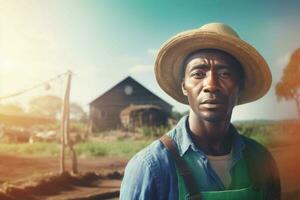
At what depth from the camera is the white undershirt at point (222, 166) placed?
1456 millimetres

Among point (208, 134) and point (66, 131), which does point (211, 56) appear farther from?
point (66, 131)

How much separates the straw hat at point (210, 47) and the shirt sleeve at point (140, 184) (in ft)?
1.41

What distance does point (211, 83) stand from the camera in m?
1.40

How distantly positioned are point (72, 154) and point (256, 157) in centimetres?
96

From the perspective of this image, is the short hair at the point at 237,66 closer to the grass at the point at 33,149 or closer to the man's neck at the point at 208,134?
the man's neck at the point at 208,134

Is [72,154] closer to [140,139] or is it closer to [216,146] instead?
[140,139]

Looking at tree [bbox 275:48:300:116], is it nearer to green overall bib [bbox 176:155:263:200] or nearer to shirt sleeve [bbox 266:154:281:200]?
shirt sleeve [bbox 266:154:281:200]

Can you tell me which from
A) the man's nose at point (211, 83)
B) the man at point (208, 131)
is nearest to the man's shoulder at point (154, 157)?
the man at point (208, 131)

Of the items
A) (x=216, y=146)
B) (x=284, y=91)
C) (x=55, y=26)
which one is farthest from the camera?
(x=284, y=91)

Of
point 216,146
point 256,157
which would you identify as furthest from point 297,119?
point 216,146

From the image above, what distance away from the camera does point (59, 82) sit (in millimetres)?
1908

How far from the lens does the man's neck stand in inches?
57.9

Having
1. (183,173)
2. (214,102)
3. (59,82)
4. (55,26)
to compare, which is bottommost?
(183,173)

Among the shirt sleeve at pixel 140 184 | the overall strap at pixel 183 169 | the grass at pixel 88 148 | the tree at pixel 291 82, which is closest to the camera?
the shirt sleeve at pixel 140 184
